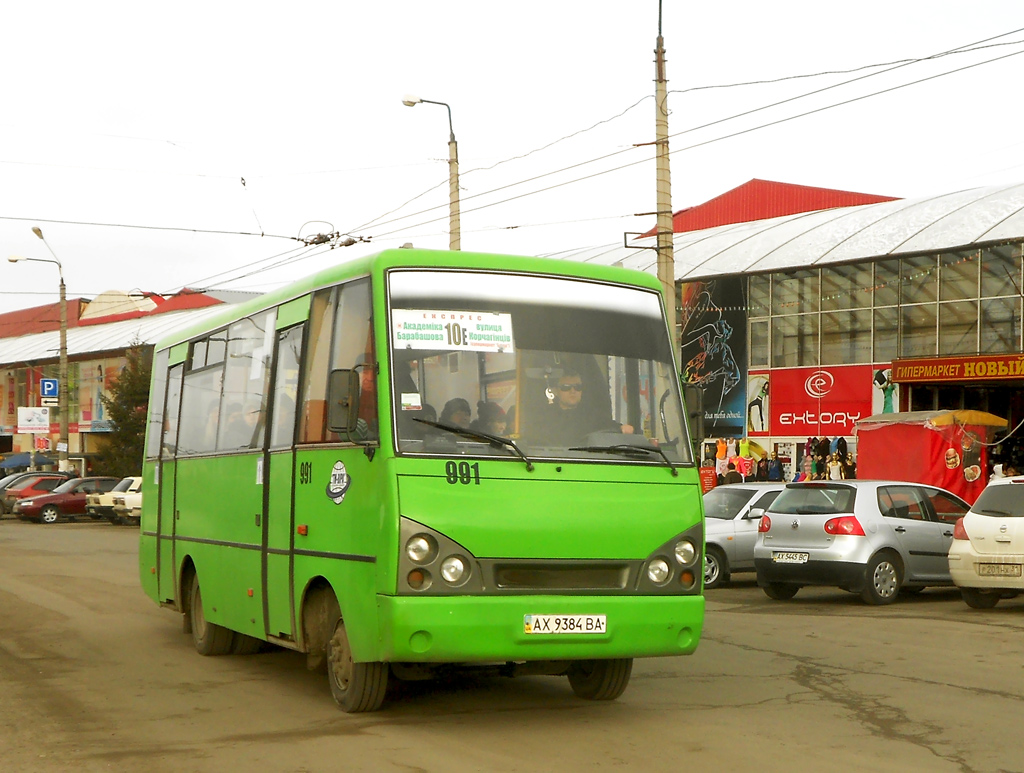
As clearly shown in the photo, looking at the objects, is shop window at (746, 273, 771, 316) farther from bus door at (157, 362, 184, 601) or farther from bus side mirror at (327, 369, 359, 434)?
bus side mirror at (327, 369, 359, 434)

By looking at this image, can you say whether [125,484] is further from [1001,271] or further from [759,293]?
[1001,271]

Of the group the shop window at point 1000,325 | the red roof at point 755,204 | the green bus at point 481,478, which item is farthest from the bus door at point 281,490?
the red roof at point 755,204

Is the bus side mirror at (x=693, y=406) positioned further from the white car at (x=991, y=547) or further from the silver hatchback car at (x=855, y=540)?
the silver hatchback car at (x=855, y=540)

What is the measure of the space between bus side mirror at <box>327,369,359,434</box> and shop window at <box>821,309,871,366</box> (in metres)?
28.4

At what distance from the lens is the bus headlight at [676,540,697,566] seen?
25.8 feet

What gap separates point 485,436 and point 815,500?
993 centimetres

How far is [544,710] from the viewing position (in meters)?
8.41

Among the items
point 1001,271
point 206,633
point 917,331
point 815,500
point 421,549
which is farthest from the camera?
point 917,331

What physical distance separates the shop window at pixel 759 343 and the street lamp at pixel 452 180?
12.9 m

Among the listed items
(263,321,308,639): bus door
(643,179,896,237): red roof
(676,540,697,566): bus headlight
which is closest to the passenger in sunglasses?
(676,540,697,566): bus headlight

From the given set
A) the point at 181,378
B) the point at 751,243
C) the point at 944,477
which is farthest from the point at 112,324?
the point at 181,378

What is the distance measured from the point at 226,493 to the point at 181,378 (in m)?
2.41

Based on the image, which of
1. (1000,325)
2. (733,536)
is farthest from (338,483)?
(1000,325)

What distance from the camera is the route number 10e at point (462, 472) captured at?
7391mm
